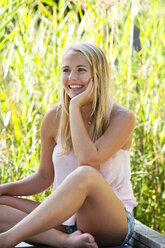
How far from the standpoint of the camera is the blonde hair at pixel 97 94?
199cm

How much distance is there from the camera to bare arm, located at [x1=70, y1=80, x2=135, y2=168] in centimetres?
181

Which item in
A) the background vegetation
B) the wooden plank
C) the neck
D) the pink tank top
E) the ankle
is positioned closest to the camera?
the ankle

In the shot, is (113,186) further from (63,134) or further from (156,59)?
(156,59)

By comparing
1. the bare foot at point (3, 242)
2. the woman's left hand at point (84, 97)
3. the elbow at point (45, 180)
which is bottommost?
the bare foot at point (3, 242)

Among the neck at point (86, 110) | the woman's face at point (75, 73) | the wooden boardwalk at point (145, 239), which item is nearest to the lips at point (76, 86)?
the woman's face at point (75, 73)

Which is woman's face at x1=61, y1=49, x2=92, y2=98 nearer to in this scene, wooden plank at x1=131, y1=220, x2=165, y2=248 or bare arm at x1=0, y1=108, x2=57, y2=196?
bare arm at x1=0, y1=108, x2=57, y2=196

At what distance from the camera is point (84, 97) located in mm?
1963

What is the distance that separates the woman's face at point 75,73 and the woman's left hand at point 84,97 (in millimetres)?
33

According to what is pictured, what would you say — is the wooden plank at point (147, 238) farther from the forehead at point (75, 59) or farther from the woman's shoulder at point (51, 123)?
the forehead at point (75, 59)

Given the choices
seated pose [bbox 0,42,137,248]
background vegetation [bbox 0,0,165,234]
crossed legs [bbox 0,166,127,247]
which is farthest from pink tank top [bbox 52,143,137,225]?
background vegetation [bbox 0,0,165,234]

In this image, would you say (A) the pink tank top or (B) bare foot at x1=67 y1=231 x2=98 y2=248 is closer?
(B) bare foot at x1=67 y1=231 x2=98 y2=248

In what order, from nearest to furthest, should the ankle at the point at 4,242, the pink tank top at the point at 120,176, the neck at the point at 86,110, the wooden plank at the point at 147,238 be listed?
1. the ankle at the point at 4,242
2. the wooden plank at the point at 147,238
3. the pink tank top at the point at 120,176
4. the neck at the point at 86,110

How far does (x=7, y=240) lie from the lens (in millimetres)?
1628

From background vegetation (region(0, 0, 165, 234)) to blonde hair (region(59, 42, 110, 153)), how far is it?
1.28ft
